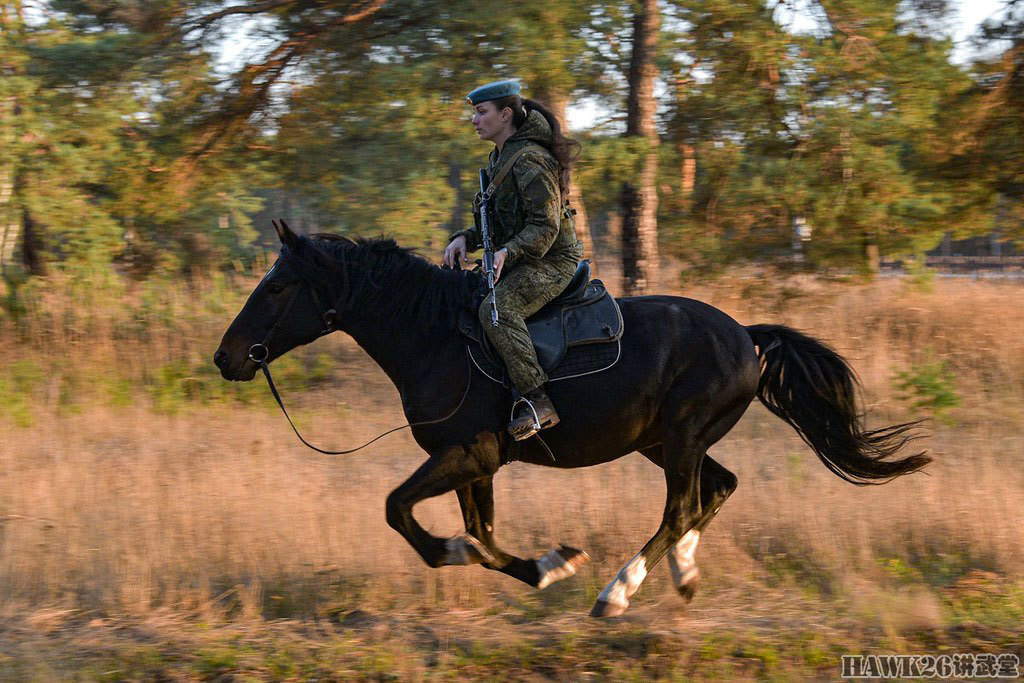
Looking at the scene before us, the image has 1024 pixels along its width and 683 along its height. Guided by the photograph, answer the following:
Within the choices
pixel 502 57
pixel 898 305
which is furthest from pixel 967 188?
pixel 502 57

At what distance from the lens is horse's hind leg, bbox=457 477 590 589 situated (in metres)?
5.16

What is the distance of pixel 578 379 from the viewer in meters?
5.09

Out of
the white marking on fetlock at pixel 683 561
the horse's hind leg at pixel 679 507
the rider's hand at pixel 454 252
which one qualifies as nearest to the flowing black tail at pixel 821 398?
the horse's hind leg at pixel 679 507

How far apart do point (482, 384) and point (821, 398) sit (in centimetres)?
212

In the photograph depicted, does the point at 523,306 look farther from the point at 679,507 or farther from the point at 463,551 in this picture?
the point at 679,507

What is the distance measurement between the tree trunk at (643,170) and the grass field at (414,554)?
267cm

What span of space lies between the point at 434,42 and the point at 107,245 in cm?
486

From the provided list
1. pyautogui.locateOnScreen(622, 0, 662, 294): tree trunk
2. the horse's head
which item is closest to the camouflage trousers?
the horse's head

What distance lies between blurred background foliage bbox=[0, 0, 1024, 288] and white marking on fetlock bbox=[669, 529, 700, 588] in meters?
5.76

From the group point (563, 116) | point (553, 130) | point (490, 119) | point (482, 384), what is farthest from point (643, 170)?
point (482, 384)

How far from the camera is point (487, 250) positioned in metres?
5.00

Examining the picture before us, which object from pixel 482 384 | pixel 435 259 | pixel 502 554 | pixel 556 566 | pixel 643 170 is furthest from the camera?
pixel 435 259

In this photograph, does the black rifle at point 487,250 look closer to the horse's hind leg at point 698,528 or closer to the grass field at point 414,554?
the horse's hind leg at point 698,528

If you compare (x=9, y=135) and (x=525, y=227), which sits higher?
(x=525, y=227)
